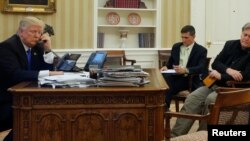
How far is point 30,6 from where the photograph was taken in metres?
5.73

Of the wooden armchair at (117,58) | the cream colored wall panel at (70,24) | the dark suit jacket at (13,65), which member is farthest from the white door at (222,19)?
the dark suit jacket at (13,65)

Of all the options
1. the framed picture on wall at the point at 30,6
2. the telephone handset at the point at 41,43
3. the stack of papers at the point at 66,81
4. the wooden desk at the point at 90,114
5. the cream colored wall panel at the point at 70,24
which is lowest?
the wooden desk at the point at 90,114

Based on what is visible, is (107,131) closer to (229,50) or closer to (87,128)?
(87,128)

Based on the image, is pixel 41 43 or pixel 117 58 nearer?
pixel 41 43

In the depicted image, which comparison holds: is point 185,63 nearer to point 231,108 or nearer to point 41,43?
point 41,43

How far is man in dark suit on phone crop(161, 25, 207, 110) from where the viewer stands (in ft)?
14.0

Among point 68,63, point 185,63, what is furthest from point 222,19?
point 68,63

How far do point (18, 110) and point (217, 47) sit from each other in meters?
4.66

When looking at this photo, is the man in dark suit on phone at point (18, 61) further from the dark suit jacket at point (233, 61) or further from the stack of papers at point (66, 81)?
the dark suit jacket at point (233, 61)

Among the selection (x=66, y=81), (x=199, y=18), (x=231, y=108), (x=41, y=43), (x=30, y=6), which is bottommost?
(x=231, y=108)

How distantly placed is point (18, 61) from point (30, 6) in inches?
115

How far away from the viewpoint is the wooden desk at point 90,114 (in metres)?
2.41

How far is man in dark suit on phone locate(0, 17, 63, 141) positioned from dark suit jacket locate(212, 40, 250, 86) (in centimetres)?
173

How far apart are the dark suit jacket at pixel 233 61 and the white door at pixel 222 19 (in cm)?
252
